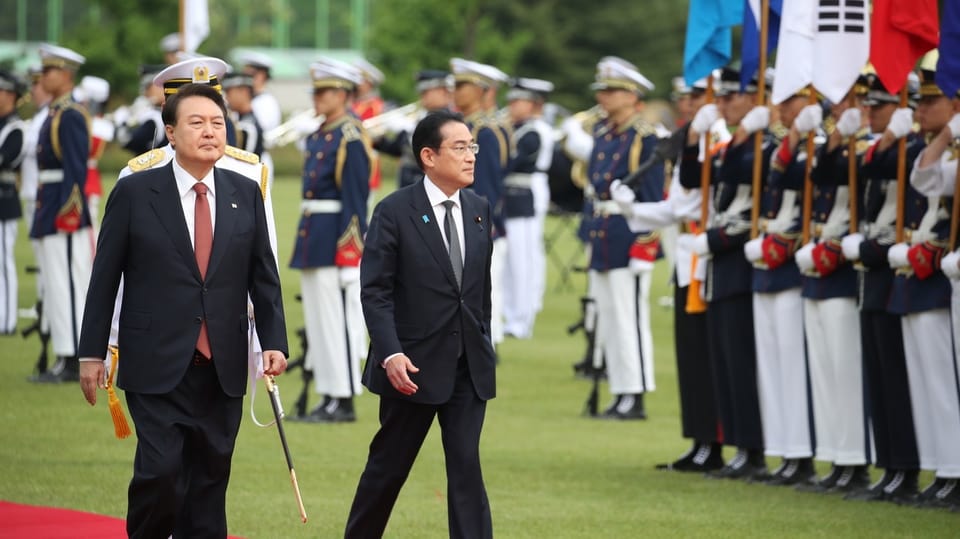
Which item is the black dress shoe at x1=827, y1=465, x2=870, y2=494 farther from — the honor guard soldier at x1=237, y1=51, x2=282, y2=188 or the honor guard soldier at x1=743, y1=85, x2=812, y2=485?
the honor guard soldier at x1=237, y1=51, x2=282, y2=188

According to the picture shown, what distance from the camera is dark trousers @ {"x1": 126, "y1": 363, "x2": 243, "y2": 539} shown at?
6539 mm

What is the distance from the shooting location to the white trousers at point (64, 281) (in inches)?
547

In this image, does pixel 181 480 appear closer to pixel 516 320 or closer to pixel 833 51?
pixel 833 51

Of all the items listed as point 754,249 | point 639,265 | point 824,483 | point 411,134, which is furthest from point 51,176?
point 824,483

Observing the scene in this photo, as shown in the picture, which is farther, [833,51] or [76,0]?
[76,0]

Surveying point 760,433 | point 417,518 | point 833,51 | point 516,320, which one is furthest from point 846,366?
point 516,320

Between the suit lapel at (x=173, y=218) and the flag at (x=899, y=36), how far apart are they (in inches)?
158

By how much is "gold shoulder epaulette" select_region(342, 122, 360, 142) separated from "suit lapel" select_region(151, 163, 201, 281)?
17.9ft

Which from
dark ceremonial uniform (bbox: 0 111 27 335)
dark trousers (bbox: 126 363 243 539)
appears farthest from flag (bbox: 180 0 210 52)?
dark trousers (bbox: 126 363 243 539)

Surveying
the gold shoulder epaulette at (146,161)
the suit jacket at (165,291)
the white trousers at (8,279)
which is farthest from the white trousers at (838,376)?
the white trousers at (8,279)

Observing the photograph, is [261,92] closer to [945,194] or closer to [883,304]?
[883,304]

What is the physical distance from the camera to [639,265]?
13.0 meters

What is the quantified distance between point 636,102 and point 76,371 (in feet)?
15.9

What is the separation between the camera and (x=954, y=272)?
8594 mm
